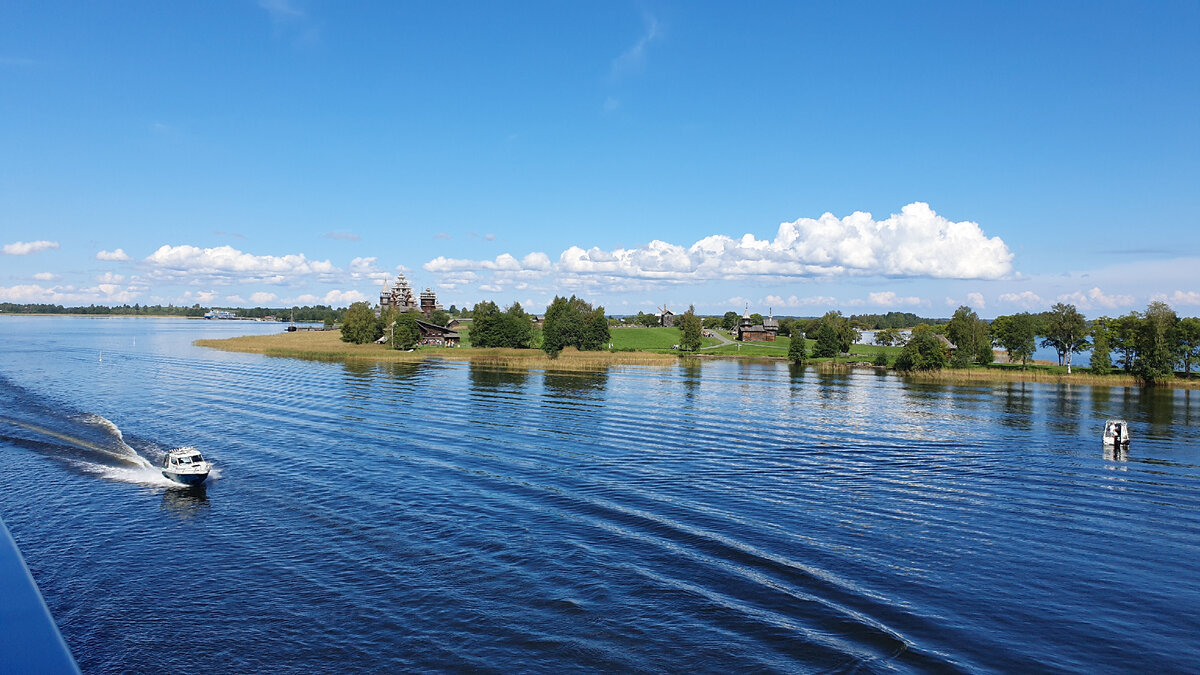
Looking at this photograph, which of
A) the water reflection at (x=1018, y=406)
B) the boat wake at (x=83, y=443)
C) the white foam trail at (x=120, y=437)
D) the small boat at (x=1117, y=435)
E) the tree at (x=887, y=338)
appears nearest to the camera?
the boat wake at (x=83, y=443)

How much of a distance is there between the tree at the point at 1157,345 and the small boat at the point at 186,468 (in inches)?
4860

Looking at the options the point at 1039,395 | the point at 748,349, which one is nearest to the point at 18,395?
the point at 1039,395

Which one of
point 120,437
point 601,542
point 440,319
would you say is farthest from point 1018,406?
point 440,319

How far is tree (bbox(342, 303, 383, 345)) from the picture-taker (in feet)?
499

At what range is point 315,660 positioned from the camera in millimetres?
18516

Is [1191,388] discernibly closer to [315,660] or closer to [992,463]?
[992,463]

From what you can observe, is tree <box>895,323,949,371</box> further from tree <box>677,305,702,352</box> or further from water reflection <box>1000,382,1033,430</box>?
tree <box>677,305,702,352</box>

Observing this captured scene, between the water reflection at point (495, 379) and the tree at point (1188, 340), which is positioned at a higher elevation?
the tree at point (1188, 340)

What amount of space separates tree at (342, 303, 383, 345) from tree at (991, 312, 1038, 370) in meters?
132

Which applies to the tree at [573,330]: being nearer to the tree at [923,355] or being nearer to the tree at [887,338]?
the tree at [923,355]

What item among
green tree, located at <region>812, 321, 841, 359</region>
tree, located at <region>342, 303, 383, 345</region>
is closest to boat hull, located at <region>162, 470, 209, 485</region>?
tree, located at <region>342, 303, 383, 345</region>

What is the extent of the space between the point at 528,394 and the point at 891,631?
59021mm

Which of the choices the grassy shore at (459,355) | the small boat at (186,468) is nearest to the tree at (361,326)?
the grassy shore at (459,355)

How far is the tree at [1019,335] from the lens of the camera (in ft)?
403
